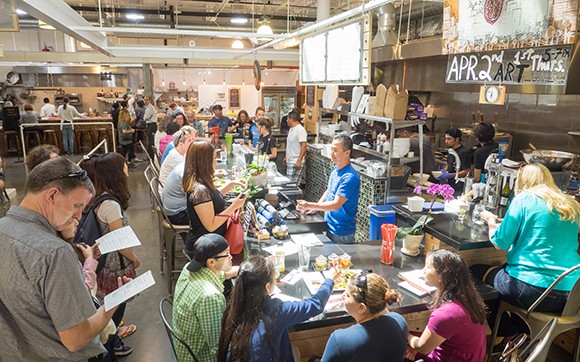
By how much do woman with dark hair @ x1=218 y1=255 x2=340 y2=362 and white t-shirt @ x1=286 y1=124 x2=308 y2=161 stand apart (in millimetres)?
4927

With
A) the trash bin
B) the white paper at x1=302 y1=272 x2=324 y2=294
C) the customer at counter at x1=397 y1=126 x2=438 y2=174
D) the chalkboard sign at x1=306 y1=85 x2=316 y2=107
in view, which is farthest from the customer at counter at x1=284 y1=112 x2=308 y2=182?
the chalkboard sign at x1=306 y1=85 x2=316 y2=107

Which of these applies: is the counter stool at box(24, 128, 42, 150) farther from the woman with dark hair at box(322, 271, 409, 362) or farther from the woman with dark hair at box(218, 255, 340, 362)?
the woman with dark hair at box(322, 271, 409, 362)

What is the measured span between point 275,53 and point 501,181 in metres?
8.86

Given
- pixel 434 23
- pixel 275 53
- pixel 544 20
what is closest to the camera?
pixel 544 20

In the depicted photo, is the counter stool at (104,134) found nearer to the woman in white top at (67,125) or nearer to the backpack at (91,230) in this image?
the woman in white top at (67,125)

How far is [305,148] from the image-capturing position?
687cm

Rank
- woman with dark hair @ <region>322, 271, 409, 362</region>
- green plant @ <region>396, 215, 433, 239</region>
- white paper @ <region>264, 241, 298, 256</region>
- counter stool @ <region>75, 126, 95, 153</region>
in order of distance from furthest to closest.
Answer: counter stool @ <region>75, 126, 95, 153</region>
green plant @ <region>396, 215, 433, 239</region>
white paper @ <region>264, 241, 298, 256</region>
woman with dark hair @ <region>322, 271, 409, 362</region>

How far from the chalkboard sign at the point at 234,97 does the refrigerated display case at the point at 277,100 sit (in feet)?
3.85

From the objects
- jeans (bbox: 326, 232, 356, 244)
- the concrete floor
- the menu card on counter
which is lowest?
the concrete floor

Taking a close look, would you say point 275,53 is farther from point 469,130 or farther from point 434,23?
point 469,130

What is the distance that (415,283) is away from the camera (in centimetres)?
263

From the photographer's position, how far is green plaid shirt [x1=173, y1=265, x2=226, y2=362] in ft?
7.18

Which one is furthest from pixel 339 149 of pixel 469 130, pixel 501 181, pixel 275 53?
pixel 275 53

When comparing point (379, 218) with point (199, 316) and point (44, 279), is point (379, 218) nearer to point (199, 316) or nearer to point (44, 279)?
point (199, 316)
